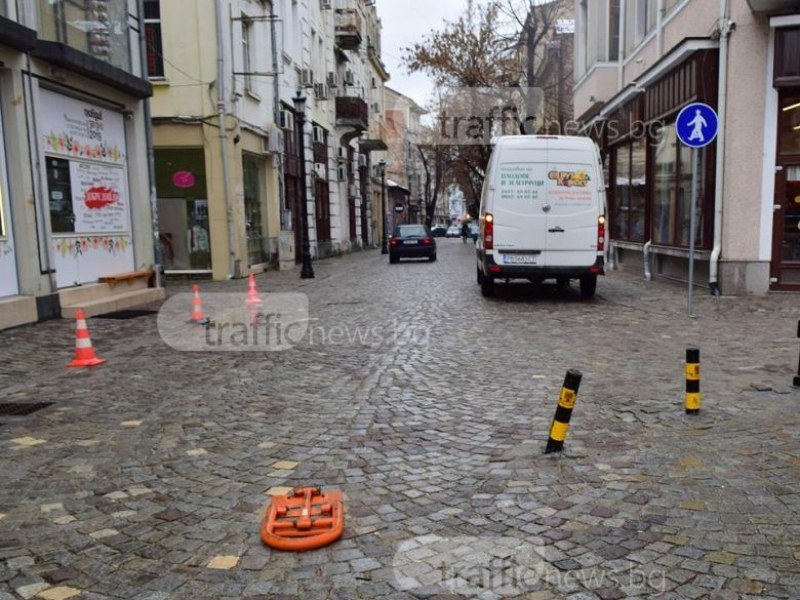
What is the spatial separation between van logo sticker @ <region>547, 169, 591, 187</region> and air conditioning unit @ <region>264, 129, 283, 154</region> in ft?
40.5

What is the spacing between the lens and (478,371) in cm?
704

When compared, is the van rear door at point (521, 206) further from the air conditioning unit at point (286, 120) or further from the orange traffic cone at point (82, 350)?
the air conditioning unit at point (286, 120)

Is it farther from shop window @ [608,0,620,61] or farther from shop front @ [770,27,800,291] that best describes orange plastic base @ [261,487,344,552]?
shop window @ [608,0,620,61]

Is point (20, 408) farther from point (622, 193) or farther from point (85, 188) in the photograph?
point (622, 193)

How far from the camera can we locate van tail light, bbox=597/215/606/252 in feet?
40.0

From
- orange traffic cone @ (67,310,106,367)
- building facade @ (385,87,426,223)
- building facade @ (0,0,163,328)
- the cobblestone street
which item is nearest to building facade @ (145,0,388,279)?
building facade @ (0,0,163,328)

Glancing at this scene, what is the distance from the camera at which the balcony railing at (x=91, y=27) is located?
11.3m

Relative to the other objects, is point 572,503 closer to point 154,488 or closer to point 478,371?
point 154,488

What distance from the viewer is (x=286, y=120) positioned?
24.0 meters

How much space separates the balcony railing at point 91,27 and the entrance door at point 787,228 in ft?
42.6

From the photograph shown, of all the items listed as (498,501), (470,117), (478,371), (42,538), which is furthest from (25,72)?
(470,117)

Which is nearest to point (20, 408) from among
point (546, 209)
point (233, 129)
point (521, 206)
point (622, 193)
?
point (521, 206)

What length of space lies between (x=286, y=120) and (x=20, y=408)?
19.6 m

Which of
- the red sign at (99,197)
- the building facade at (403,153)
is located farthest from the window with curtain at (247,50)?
the building facade at (403,153)
